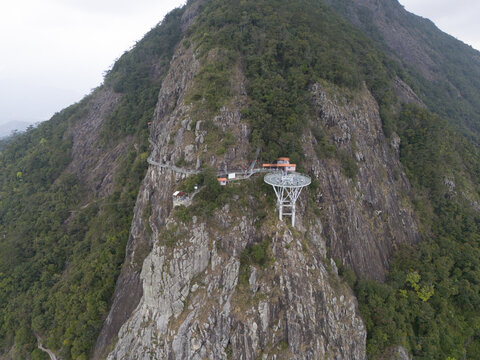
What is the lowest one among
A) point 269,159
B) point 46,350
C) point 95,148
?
point 46,350

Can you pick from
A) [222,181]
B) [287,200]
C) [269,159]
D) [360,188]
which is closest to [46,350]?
[222,181]

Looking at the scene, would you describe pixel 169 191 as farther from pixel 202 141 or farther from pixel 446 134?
pixel 446 134

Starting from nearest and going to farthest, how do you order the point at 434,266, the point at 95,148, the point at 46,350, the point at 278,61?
the point at 46,350 → the point at 434,266 → the point at 278,61 → the point at 95,148

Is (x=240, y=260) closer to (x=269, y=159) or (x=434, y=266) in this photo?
(x=269, y=159)

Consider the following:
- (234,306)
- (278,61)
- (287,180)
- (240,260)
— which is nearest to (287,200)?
(287,180)

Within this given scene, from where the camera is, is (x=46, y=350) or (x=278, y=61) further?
(x=278, y=61)

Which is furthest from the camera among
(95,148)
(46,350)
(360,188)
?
(95,148)

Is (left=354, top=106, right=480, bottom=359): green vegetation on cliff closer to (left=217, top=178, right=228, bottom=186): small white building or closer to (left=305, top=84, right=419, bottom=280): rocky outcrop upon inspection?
(left=305, top=84, right=419, bottom=280): rocky outcrop

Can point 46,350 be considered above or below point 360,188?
below

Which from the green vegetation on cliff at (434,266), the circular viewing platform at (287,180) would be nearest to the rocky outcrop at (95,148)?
the circular viewing platform at (287,180)
